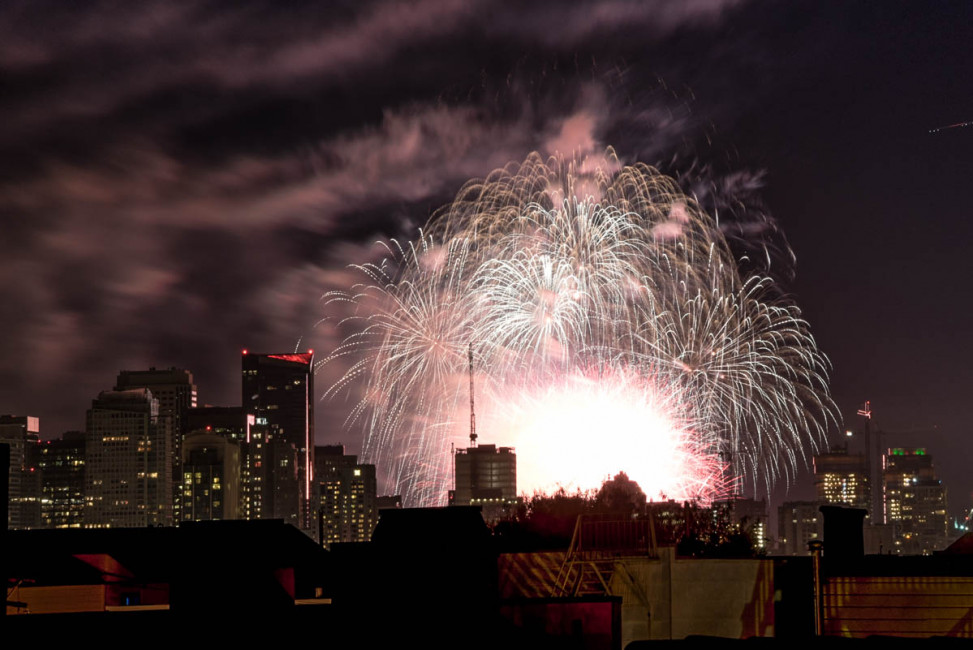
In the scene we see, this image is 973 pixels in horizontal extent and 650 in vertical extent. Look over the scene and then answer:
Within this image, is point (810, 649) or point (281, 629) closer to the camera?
point (810, 649)

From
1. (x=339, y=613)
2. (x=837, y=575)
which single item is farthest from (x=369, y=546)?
(x=837, y=575)

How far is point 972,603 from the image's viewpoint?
24.6 m

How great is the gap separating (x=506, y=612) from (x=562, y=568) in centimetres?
303

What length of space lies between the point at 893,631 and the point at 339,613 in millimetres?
11900

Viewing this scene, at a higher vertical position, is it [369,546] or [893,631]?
[369,546]

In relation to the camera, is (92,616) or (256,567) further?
(256,567)

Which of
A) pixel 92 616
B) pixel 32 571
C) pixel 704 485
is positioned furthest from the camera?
pixel 704 485

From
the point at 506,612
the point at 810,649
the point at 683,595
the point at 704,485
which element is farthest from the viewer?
the point at 704,485

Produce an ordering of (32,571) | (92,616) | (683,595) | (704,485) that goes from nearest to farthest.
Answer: (92,616) → (683,595) → (32,571) → (704,485)

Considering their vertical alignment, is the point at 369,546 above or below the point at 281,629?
above

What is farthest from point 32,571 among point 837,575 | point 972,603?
point 972,603

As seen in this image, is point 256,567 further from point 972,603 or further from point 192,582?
point 972,603

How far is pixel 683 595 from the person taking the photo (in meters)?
27.1

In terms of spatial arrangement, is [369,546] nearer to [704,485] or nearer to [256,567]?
[256,567]
